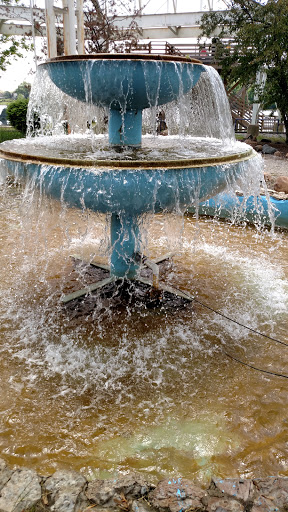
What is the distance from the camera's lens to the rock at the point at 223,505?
1849 millimetres

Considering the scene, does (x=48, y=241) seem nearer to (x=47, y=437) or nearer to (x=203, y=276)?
(x=203, y=276)

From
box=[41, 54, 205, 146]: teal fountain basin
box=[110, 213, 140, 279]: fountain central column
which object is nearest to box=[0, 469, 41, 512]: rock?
box=[110, 213, 140, 279]: fountain central column

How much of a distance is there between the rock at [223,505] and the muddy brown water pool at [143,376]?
24 centimetres

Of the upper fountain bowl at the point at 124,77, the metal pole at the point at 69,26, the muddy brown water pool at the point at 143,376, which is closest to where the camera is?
the muddy brown water pool at the point at 143,376

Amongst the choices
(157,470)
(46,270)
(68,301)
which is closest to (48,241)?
(46,270)

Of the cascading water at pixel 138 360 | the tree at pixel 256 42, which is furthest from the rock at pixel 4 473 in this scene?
the tree at pixel 256 42

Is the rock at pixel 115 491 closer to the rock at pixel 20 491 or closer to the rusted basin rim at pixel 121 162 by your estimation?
the rock at pixel 20 491

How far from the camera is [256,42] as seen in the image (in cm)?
1198

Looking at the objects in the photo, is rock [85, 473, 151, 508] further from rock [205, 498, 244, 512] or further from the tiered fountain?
the tiered fountain

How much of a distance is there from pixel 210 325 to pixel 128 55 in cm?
227

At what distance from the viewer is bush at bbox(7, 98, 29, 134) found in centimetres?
1209

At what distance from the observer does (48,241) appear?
550cm

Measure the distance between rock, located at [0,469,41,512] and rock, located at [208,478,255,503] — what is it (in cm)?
84

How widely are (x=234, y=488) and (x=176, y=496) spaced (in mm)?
280
